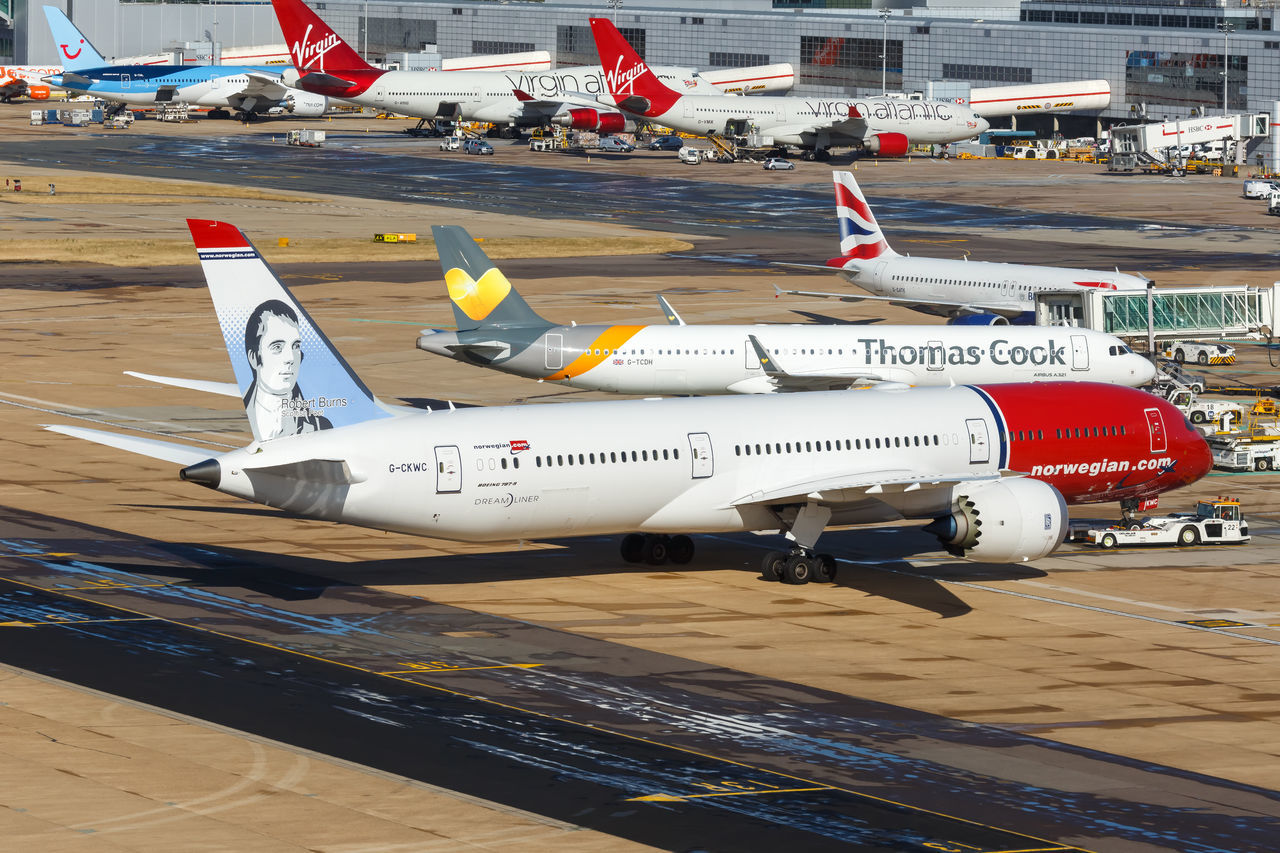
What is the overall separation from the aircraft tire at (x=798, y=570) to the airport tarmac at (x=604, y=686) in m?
0.40

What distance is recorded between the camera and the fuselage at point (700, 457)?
4034cm

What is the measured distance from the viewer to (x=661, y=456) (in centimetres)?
4328

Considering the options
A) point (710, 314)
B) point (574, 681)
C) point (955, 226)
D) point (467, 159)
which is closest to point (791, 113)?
point (467, 159)

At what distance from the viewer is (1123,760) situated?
106 feet

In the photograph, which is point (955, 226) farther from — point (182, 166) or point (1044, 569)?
point (1044, 569)

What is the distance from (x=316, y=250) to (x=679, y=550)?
7554 cm

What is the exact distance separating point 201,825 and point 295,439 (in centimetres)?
1390

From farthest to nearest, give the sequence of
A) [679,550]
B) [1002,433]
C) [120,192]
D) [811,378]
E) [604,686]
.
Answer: [120,192] < [811,378] < [1002,433] < [679,550] < [604,686]

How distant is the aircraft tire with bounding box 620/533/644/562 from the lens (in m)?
47.1

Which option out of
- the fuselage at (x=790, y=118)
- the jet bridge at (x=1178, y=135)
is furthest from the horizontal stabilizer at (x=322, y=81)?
the jet bridge at (x=1178, y=135)

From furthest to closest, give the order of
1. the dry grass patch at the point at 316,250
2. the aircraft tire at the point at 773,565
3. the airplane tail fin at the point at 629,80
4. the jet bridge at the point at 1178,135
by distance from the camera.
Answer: the jet bridge at the point at 1178,135 < the airplane tail fin at the point at 629,80 < the dry grass patch at the point at 316,250 < the aircraft tire at the point at 773,565

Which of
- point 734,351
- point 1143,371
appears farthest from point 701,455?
point 1143,371

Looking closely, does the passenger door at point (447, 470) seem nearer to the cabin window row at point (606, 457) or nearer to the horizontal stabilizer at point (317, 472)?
the horizontal stabilizer at point (317, 472)

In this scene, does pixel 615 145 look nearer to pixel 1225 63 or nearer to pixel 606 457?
pixel 1225 63
